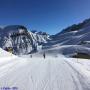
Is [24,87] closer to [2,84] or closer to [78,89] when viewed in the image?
[2,84]

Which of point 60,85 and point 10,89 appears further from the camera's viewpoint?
point 60,85

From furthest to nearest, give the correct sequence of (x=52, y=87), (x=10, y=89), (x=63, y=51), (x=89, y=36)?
(x=89, y=36) → (x=63, y=51) → (x=52, y=87) → (x=10, y=89)

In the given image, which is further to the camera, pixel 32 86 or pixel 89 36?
pixel 89 36

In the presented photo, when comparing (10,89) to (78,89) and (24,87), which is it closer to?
(24,87)

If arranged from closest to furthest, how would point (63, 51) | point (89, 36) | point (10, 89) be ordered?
point (10, 89)
point (63, 51)
point (89, 36)

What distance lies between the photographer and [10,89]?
19.9 feet

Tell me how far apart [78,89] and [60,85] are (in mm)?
865

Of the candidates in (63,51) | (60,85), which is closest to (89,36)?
(63,51)

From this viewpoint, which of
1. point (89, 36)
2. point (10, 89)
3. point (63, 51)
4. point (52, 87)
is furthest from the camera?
point (89, 36)

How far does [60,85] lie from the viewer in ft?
22.4

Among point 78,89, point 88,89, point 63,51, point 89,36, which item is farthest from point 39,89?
point 89,36

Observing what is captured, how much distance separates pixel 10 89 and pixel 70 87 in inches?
94.3

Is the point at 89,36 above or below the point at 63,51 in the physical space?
above

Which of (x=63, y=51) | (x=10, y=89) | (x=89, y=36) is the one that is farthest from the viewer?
(x=89, y=36)
